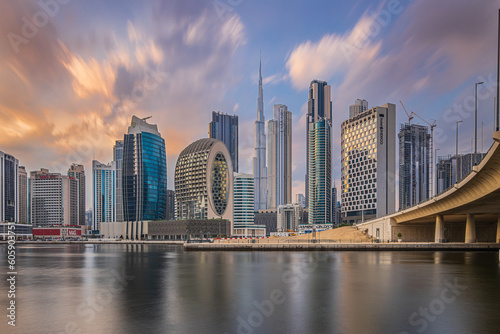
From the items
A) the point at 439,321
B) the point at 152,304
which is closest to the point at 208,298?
the point at 152,304

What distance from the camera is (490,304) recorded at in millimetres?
28672

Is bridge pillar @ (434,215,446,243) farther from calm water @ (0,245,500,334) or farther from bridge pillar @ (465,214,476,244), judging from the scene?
calm water @ (0,245,500,334)

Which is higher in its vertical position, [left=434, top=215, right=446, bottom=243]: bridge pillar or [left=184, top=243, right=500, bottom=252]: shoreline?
[left=434, top=215, right=446, bottom=243]: bridge pillar

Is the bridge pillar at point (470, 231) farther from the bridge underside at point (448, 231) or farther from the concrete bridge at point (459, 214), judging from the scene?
the bridge underside at point (448, 231)

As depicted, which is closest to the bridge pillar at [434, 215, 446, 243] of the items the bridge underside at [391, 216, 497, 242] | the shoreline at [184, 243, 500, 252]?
the shoreline at [184, 243, 500, 252]

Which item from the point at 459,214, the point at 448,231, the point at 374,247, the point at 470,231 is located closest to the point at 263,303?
the point at 374,247

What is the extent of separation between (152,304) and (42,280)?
74.6 feet

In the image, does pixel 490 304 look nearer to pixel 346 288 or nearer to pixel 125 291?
pixel 346 288

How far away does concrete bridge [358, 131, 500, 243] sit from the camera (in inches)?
2040

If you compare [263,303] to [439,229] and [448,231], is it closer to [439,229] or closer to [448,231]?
[439,229]

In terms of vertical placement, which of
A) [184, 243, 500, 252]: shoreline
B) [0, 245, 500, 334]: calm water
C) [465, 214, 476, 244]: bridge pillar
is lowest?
[184, 243, 500, 252]: shoreline

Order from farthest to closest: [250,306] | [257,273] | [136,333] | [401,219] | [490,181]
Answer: [401,219] → [490,181] → [257,273] → [250,306] → [136,333]

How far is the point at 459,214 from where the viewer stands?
9412 cm

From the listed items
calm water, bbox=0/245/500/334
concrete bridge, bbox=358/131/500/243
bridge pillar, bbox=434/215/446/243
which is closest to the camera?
calm water, bbox=0/245/500/334
